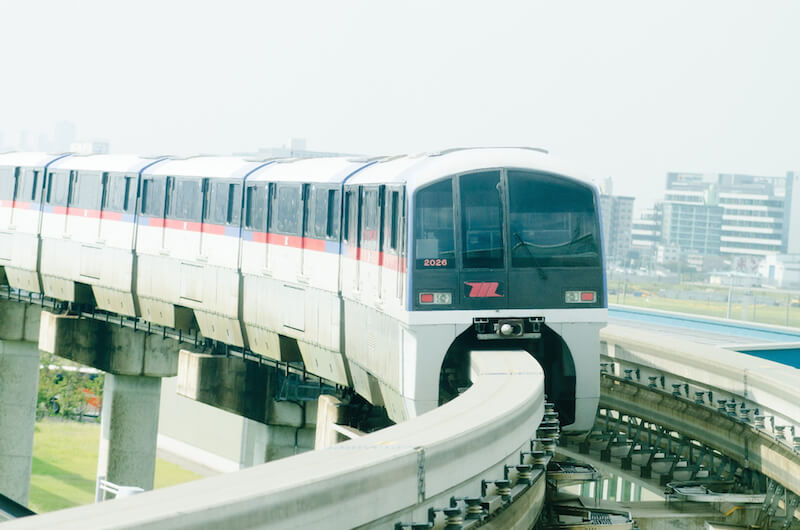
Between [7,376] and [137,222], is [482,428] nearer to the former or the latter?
[137,222]

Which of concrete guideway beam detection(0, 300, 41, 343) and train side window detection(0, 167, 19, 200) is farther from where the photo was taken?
concrete guideway beam detection(0, 300, 41, 343)

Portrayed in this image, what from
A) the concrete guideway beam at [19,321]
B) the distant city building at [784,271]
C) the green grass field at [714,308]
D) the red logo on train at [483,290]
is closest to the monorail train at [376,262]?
the red logo on train at [483,290]

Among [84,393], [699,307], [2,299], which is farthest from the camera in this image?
[84,393]

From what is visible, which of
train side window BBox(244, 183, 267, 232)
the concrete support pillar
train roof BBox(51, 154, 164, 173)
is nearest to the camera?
the concrete support pillar

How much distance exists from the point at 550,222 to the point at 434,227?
53.7 inches

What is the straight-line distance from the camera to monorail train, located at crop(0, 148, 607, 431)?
13602mm

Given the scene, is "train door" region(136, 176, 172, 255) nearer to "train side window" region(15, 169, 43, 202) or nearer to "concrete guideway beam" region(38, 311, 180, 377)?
"train side window" region(15, 169, 43, 202)

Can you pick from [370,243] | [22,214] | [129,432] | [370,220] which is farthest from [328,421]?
[129,432]

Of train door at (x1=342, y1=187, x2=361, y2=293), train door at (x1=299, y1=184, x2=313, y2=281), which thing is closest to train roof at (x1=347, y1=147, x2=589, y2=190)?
train door at (x1=342, y1=187, x2=361, y2=293)

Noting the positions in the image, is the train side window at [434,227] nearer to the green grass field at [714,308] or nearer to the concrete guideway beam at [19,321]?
the concrete guideway beam at [19,321]

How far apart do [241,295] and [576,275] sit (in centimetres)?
821

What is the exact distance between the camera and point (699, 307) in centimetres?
6688

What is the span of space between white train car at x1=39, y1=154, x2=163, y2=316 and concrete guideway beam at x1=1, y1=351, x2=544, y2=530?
16288 millimetres

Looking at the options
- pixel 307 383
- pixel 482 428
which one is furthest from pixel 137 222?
pixel 482 428
